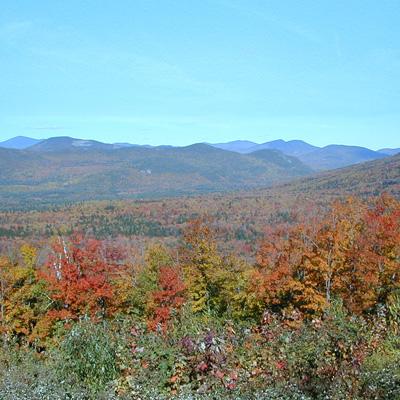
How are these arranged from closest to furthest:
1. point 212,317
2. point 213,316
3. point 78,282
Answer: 1. point 212,317
2. point 213,316
3. point 78,282

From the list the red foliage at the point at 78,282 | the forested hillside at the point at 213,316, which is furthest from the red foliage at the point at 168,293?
the red foliage at the point at 78,282

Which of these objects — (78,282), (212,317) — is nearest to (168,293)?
(78,282)

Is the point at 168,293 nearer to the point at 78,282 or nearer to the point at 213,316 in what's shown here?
the point at 213,316

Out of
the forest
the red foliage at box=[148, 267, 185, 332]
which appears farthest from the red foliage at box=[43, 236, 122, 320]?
the red foliage at box=[148, 267, 185, 332]

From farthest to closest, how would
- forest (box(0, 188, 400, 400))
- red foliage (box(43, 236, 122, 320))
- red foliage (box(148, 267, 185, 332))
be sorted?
red foliage (box(148, 267, 185, 332)), red foliage (box(43, 236, 122, 320)), forest (box(0, 188, 400, 400))

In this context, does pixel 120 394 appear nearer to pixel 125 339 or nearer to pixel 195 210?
pixel 125 339

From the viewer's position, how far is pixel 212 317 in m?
21.4

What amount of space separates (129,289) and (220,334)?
22909 mm

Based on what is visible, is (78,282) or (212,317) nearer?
(212,317)

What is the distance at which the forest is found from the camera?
31.7ft

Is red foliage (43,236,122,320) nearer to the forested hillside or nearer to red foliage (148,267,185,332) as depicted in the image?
the forested hillside

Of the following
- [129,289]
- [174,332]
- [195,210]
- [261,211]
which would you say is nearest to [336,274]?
[129,289]

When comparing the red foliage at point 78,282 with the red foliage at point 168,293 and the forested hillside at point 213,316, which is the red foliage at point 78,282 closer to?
the forested hillside at point 213,316

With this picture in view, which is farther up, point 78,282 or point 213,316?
point 78,282
